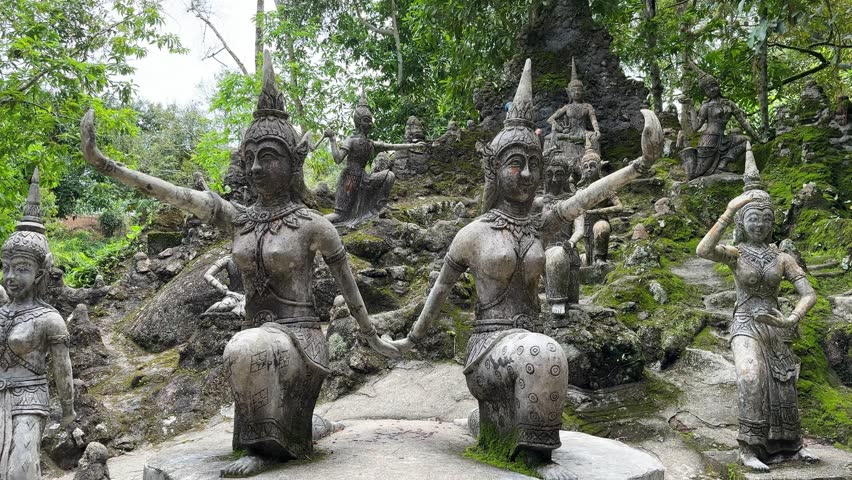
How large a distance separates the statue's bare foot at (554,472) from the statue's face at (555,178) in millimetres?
5120

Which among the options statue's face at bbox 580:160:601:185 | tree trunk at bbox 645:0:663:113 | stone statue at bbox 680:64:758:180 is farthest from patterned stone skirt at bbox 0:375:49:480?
tree trunk at bbox 645:0:663:113

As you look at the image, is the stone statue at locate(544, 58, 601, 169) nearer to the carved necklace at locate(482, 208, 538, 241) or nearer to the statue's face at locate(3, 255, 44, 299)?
the carved necklace at locate(482, 208, 538, 241)

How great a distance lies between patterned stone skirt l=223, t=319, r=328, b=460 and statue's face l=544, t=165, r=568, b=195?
4.95 meters

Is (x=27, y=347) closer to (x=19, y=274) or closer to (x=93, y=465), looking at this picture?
(x=19, y=274)

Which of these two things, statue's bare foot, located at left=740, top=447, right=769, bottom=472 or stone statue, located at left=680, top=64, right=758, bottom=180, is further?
stone statue, located at left=680, top=64, right=758, bottom=180

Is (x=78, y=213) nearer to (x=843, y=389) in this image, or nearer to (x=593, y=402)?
(x=593, y=402)

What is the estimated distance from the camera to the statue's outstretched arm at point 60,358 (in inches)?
205

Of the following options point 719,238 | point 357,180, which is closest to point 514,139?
point 719,238

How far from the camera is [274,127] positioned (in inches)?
168

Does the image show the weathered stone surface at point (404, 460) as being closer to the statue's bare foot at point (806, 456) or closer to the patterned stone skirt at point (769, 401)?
the patterned stone skirt at point (769, 401)

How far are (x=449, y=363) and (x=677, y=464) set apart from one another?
2.82 m

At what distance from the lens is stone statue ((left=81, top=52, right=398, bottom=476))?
12.4ft

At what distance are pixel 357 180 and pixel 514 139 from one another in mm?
8721

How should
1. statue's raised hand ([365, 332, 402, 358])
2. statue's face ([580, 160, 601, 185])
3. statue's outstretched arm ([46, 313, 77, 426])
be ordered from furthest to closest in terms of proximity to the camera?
statue's face ([580, 160, 601, 185]) < statue's outstretched arm ([46, 313, 77, 426]) < statue's raised hand ([365, 332, 402, 358])
